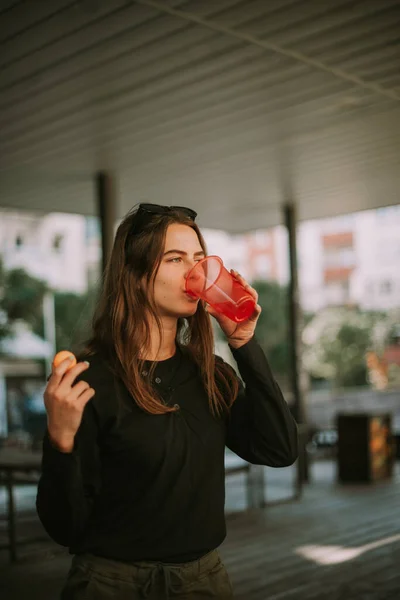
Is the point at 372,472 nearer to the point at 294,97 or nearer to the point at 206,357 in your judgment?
the point at 294,97

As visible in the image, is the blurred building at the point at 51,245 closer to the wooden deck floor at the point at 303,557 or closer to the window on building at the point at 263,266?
the window on building at the point at 263,266

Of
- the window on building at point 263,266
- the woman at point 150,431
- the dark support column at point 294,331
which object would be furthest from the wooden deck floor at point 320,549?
the window on building at point 263,266

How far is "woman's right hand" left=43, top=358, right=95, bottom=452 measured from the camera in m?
1.45

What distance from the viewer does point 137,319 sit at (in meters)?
1.72

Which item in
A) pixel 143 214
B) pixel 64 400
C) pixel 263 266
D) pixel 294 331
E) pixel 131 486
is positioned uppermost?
pixel 263 266

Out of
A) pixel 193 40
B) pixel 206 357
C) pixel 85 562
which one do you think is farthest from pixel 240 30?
pixel 85 562

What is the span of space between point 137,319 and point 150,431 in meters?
0.24

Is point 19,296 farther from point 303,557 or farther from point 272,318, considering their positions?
point 303,557

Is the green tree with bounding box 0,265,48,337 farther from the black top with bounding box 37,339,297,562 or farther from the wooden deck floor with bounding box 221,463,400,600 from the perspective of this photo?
the black top with bounding box 37,339,297,562

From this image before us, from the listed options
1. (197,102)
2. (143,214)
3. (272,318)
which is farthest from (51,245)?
(143,214)

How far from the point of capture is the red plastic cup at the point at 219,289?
1.63 m

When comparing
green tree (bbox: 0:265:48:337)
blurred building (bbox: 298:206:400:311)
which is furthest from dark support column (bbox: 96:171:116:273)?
blurred building (bbox: 298:206:400:311)

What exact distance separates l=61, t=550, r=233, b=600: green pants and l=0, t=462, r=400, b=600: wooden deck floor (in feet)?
11.7

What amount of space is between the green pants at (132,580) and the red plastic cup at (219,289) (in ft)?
1.65
